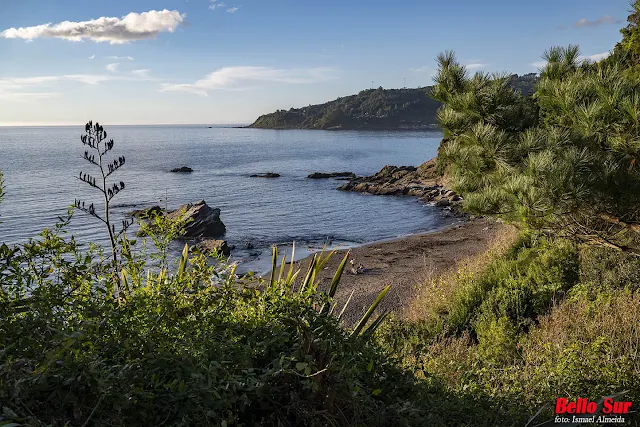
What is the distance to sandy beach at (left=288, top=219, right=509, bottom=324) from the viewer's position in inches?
639

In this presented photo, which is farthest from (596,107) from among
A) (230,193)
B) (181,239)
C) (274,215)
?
(230,193)

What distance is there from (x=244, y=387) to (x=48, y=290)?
1.36 m

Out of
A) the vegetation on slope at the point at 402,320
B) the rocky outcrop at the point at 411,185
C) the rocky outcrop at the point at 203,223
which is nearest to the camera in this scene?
the vegetation on slope at the point at 402,320

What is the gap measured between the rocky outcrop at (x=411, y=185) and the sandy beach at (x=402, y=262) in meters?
9.40

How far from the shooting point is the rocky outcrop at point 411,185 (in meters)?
42.0

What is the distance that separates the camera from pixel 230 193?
48.3 m

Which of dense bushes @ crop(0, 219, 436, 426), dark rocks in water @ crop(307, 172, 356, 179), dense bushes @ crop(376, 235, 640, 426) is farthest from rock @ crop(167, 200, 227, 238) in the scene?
dark rocks in water @ crop(307, 172, 356, 179)

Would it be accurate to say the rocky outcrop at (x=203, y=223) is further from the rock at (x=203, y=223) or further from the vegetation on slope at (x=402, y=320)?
the vegetation on slope at (x=402, y=320)

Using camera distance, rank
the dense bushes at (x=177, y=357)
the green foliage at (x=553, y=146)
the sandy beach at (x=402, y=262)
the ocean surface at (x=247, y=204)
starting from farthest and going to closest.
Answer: the ocean surface at (x=247, y=204)
the sandy beach at (x=402, y=262)
the green foliage at (x=553, y=146)
the dense bushes at (x=177, y=357)

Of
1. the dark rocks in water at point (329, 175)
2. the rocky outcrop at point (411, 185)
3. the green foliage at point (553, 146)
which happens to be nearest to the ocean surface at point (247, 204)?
the dark rocks in water at point (329, 175)

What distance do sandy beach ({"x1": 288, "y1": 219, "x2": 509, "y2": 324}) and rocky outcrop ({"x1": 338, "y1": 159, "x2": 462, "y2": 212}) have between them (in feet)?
30.9

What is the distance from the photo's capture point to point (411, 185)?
4825 cm

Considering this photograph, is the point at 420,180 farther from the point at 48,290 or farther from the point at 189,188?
the point at 48,290

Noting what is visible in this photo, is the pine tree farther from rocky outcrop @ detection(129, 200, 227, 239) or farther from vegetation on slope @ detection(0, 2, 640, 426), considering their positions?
rocky outcrop @ detection(129, 200, 227, 239)
